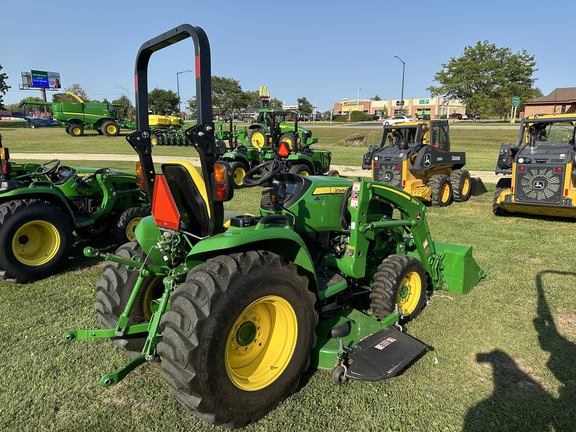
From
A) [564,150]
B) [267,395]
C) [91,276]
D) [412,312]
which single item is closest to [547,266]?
[412,312]

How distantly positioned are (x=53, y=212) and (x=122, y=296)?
2847mm

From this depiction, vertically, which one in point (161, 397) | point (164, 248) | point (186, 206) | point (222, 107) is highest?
point (222, 107)

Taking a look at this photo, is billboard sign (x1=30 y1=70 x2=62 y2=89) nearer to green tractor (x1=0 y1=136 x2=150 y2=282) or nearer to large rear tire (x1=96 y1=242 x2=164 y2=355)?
green tractor (x1=0 y1=136 x2=150 y2=282)

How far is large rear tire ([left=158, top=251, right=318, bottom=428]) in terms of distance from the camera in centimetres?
234

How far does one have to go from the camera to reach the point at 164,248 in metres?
2.98

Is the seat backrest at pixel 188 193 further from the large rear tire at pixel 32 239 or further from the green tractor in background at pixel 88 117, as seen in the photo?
the green tractor in background at pixel 88 117

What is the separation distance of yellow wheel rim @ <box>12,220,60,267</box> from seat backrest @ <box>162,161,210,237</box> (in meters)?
3.35

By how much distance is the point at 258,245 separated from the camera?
293 centimetres

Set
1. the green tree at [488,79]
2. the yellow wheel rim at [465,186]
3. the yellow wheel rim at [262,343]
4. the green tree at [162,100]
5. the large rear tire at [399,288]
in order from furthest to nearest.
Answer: the green tree at [162,100] < the green tree at [488,79] < the yellow wheel rim at [465,186] < the large rear tire at [399,288] < the yellow wheel rim at [262,343]

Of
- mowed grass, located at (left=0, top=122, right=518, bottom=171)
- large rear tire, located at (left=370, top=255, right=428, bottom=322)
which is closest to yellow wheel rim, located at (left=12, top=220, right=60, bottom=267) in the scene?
large rear tire, located at (left=370, top=255, right=428, bottom=322)

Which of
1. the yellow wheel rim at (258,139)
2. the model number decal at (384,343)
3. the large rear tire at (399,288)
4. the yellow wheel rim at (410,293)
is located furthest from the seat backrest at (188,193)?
the yellow wheel rim at (258,139)

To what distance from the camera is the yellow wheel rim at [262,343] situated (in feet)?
8.85

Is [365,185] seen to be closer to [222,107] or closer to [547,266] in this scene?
[547,266]

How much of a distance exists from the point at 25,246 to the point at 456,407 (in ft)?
17.1
